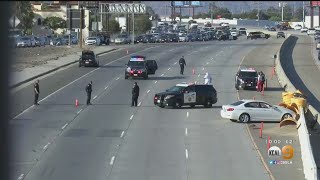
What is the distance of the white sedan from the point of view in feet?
98.9

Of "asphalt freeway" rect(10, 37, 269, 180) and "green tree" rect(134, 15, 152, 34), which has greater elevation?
"green tree" rect(134, 15, 152, 34)

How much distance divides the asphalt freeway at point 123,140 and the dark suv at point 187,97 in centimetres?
44

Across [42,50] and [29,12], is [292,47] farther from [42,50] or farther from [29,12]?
[29,12]

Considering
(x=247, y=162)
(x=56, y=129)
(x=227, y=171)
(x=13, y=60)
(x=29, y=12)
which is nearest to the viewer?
(x=13, y=60)

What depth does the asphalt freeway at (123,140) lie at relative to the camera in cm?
1777

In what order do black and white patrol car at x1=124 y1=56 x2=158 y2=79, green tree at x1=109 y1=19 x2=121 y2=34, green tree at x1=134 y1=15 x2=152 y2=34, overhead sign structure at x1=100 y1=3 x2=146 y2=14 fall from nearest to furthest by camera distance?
1. black and white patrol car at x1=124 y1=56 x2=158 y2=79
2. overhead sign structure at x1=100 y1=3 x2=146 y2=14
3. green tree at x1=109 y1=19 x2=121 y2=34
4. green tree at x1=134 y1=15 x2=152 y2=34

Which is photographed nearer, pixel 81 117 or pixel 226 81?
pixel 81 117

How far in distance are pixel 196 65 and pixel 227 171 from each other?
46.7 metres

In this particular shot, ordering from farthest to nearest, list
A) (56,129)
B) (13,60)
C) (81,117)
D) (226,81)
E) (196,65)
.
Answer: (196,65) < (226,81) < (81,117) < (56,129) < (13,60)

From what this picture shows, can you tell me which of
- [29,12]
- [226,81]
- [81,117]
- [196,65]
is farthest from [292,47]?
[81,117]

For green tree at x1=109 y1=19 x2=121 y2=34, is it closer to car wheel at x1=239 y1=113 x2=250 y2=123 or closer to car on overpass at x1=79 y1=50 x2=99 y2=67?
car on overpass at x1=79 y1=50 x2=99 y2=67

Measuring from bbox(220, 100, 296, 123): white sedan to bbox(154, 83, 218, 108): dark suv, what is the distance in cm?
444

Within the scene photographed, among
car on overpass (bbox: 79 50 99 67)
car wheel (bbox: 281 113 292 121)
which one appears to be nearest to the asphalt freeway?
car wheel (bbox: 281 113 292 121)

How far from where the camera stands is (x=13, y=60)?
3.10 meters
